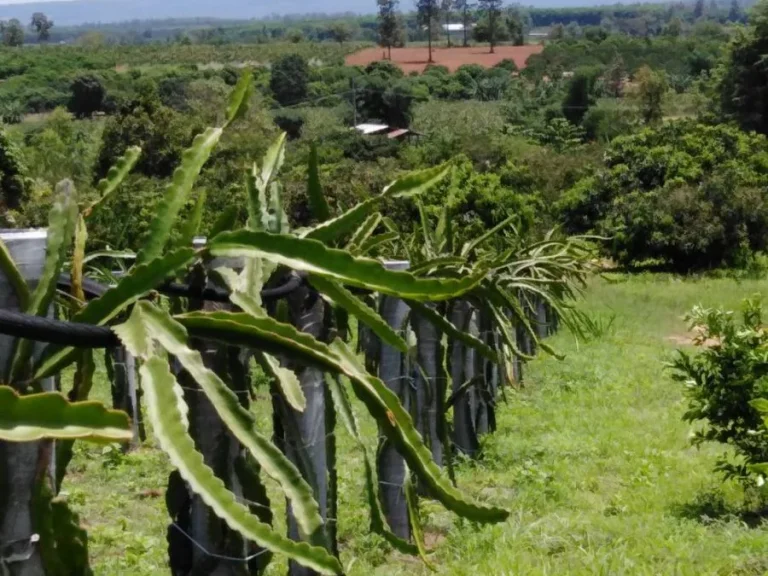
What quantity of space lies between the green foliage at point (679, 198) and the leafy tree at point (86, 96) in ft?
134

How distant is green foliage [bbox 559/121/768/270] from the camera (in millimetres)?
22531

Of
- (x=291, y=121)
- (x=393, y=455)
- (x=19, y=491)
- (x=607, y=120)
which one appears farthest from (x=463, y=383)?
(x=291, y=121)

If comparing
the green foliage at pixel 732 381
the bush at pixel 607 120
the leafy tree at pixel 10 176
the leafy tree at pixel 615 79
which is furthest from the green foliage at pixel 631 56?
the green foliage at pixel 732 381

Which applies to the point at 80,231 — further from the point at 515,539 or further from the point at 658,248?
the point at 658,248

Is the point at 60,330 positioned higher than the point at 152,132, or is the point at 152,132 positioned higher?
the point at 60,330

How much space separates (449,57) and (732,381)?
95.9m

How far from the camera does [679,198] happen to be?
74.6ft

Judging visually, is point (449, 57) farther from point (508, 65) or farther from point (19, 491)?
point (19, 491)

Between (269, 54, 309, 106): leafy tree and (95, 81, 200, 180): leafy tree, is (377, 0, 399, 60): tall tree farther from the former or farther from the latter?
(95, 81, 200, 180): leafy tree

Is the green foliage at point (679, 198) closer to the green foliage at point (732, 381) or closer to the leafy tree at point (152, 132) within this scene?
the leafy tree at point (152, 132)

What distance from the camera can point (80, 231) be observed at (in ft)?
5.99

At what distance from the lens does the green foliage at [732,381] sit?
5238mm

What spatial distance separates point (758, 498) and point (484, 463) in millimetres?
1541

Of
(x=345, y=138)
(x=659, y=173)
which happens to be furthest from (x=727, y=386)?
(x=345, y=138)
